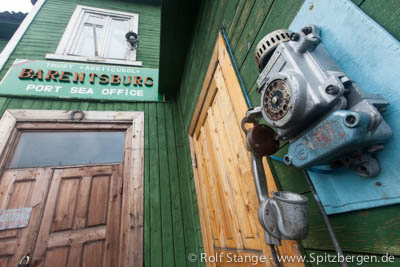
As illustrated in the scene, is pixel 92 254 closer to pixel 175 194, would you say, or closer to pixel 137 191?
pixel 137 191

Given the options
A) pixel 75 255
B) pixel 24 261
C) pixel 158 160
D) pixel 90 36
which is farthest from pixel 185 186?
pixel 90 36

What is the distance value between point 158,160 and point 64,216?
4.03 ft

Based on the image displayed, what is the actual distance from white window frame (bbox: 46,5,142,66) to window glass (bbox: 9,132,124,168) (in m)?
1.44

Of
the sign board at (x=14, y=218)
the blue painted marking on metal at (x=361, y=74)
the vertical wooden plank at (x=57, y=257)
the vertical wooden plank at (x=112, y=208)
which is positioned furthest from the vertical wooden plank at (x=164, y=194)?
the blue painted marking on metal at (x=361, y=74)

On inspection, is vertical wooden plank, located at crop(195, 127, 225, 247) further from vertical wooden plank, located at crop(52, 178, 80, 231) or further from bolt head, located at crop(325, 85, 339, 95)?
vertical wooden plank, located at crop(52, 178, 80, 231)

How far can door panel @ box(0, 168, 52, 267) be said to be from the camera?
175 cm

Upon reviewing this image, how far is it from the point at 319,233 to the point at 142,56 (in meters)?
3.77

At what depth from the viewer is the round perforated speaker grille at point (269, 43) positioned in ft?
1.75

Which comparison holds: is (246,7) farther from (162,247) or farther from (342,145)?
(162,247)

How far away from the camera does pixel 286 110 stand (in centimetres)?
44

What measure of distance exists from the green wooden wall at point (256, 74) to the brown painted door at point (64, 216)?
2.08 meters

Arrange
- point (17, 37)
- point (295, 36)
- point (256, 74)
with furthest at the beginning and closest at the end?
point (17, 37) → point (256, 74) → point (295, 36)

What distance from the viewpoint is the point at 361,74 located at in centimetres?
43

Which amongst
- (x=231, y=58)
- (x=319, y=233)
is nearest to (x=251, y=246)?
(x=319, y=233)
